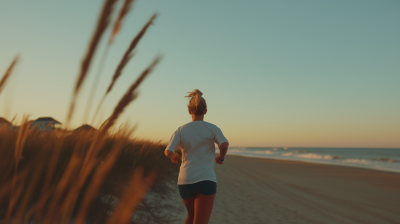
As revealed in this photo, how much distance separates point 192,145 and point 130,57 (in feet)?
7.38

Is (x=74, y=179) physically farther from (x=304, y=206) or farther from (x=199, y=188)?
(x=304, y=206)

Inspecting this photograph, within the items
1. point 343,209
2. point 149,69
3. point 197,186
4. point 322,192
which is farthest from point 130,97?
point 322,192

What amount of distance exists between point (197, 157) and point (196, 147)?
4.5 inches

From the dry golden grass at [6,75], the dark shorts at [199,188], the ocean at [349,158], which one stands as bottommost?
the ocean at [349,158]

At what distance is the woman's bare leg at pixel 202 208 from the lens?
8.55 ft

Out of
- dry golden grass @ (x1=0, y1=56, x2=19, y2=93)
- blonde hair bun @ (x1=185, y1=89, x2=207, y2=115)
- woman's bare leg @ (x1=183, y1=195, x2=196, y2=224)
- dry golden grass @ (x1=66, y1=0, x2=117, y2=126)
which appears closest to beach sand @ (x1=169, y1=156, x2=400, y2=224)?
woman's bare leg @ (x1=183, y1=195, x2=196, y2=224)

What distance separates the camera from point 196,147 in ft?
9.35

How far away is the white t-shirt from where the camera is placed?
274 cm

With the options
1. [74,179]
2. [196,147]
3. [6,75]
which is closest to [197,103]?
[196,147]

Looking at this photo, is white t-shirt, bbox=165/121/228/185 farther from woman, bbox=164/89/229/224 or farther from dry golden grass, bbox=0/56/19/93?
dry golden grass, bbox=0/56/19/93

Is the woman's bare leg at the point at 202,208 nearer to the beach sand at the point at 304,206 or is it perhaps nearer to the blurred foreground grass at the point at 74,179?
the blurred foreground grass at the point at 74,179

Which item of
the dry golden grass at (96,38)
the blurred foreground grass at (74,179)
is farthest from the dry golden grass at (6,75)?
the blurred foreground grass at (74,179)

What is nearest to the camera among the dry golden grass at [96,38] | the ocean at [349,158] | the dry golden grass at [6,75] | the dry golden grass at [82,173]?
the dry golden grass at [96,38]

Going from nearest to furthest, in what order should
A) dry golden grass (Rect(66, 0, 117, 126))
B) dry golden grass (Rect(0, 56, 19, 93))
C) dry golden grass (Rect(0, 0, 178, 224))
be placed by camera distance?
dry golden grass (Rect(66, 0, 117, 126)) < dry golden grass (Rect(0, 0, 178, 224)) < dry golden grass (Rect(0, 56, 19, 93))
